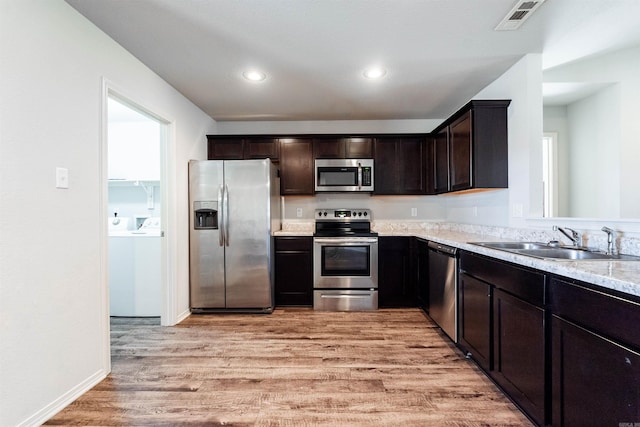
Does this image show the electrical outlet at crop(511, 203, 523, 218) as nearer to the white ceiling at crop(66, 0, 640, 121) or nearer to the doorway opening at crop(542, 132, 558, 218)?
the doorway opening at crop(542, 132, 558, 218)

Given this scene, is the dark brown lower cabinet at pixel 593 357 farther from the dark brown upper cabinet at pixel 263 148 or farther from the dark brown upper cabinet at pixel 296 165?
the dark brown upper cabinet at pixel 263 148

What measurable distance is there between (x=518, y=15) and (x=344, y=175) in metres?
2.27

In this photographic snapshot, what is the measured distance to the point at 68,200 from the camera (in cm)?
174

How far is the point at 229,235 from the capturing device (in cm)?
322

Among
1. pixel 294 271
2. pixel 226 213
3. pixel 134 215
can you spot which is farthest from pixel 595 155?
pixel 134 215

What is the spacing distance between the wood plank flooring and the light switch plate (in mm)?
1336

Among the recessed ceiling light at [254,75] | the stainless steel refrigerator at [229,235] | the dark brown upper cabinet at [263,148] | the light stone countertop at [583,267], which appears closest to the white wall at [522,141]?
the light stone countertop at [583,267]

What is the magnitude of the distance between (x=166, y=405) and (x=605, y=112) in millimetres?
4280

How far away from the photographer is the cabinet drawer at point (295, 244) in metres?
3.46

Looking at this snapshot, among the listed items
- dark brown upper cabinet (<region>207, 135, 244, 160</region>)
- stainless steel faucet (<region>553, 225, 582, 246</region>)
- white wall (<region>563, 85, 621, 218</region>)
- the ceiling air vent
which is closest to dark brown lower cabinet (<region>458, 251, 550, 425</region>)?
stainless steel faucet (<region>553, 225, 582, 246</region>)

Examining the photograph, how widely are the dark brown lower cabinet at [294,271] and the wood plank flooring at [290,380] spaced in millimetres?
547

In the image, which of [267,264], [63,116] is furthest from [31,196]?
[267,264]

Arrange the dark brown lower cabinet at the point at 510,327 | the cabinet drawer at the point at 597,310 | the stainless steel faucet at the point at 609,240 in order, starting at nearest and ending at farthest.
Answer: the cabinet drawer at the point at 597,310, the dark brown lower cabinet at the point at 510,327, the stainless steel faucet at the point at 609,240

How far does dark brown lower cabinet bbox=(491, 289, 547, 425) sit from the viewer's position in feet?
4.64
